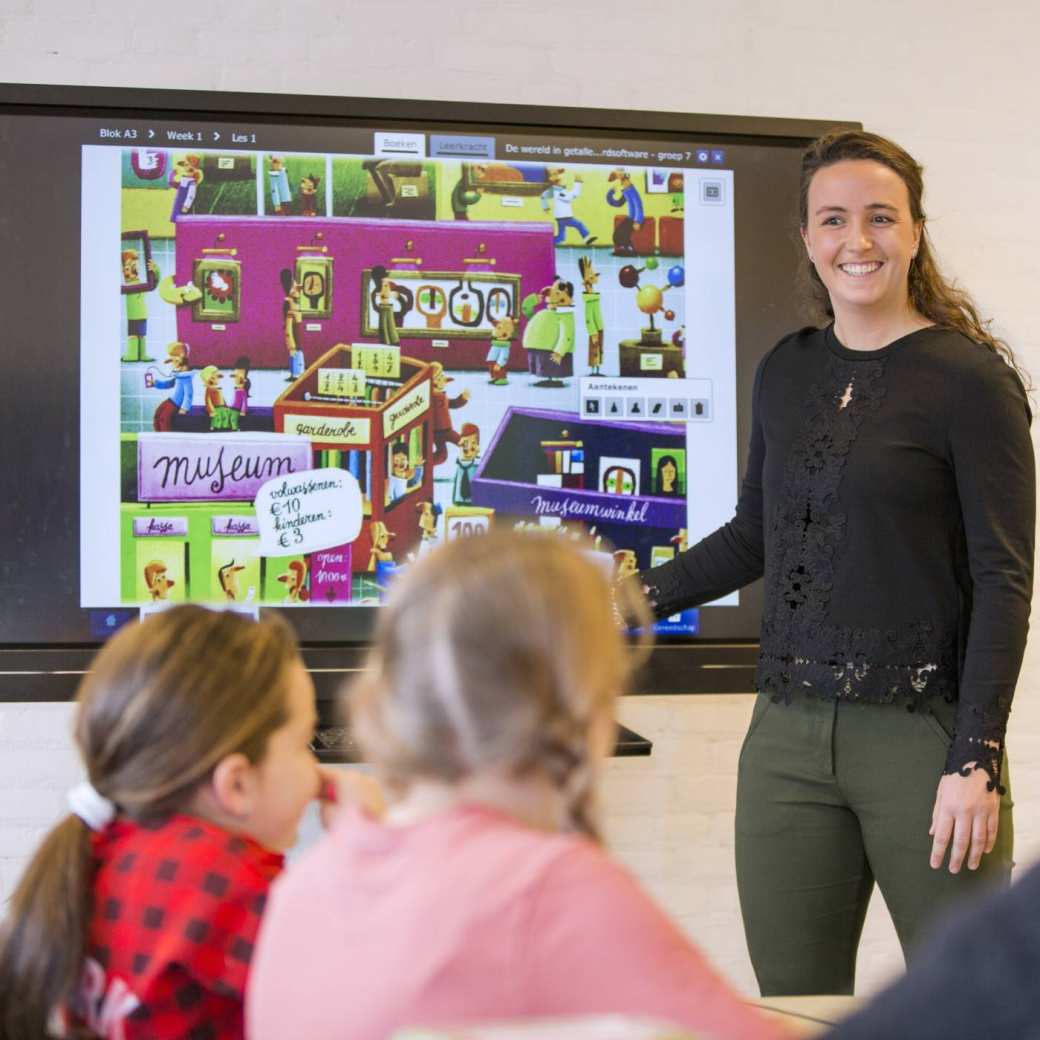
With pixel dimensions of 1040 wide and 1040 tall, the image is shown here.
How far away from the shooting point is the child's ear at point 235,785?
117 centimetres

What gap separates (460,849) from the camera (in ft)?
2.66

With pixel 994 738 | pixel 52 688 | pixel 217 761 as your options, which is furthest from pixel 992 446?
pixel 52 688

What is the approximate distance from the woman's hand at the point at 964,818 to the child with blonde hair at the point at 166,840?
858 millimetres

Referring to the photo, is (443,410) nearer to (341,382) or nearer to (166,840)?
(341,382)

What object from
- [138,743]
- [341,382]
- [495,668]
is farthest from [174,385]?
[495,668]

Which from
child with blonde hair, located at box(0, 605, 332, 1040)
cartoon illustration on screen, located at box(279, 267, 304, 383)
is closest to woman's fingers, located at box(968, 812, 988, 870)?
child with blonde hair, located at box(0, 605, 332, 1040)

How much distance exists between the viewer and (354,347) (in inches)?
102

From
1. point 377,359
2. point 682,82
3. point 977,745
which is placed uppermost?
point 682,82

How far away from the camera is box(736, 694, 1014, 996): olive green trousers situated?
1.74 metres

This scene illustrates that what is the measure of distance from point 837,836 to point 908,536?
1.40 ft

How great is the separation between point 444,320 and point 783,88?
91 cm

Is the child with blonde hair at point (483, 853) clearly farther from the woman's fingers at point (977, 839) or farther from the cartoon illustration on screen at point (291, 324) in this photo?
the cartoon illustration on screen at point (291, 324)

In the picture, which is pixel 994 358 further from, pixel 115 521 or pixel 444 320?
pixel 115 521

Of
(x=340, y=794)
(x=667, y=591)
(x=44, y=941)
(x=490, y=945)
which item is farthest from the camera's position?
(x=667, y=591)
